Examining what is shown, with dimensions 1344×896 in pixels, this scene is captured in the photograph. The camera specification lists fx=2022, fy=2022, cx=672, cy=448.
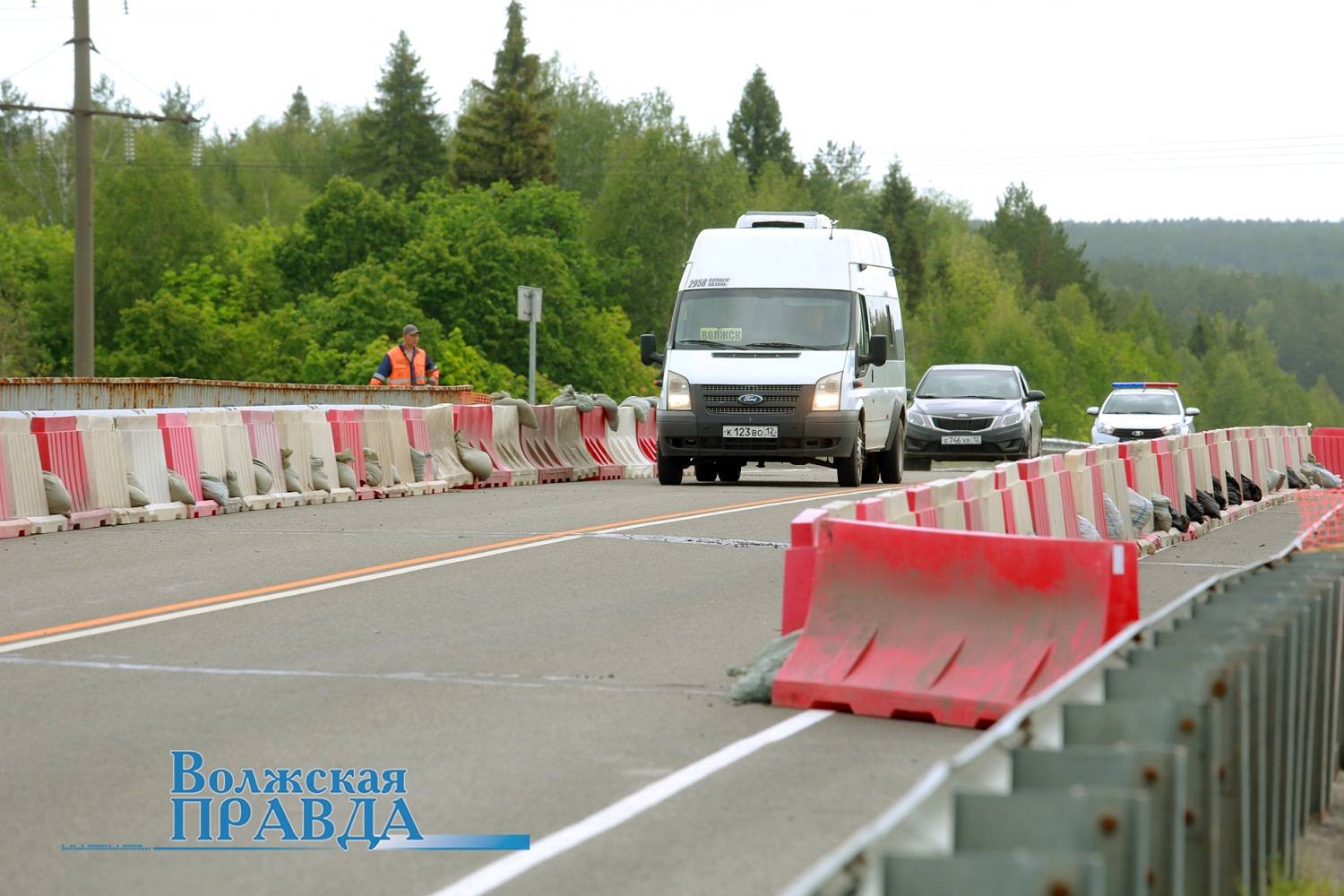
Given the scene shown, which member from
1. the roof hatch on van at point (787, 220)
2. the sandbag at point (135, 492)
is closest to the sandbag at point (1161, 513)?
the roof hatch on van at point (787, 220)

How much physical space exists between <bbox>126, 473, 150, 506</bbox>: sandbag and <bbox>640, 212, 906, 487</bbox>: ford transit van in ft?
23.4

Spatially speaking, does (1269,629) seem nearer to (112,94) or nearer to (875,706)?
(875,706)

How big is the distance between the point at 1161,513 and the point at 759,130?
4125 inches

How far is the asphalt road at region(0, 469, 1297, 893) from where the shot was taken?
Result: 5633 mm

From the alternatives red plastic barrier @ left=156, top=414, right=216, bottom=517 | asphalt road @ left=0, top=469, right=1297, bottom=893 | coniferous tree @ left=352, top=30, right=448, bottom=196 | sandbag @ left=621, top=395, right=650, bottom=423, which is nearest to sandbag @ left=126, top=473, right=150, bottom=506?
red plastic barrier @ left=156, top=414, right=216, bottom=517

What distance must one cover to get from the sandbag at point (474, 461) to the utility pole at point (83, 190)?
777 centimetres

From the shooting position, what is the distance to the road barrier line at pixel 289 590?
393 inches

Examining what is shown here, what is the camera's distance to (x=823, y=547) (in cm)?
855

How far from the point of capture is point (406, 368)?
90.4ft

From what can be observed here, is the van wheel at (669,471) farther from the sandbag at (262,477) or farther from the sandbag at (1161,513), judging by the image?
the sandbag at (1161,513)

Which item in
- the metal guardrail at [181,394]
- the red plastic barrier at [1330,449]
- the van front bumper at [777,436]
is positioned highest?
the metal guardrail at [181,394]

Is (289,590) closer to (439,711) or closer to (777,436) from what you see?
(439,711)

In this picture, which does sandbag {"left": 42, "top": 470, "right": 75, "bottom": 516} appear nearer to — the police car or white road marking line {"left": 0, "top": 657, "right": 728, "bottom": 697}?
white road marking line {"left": 0, "top": 657, "right": 728, "bottom": 697}

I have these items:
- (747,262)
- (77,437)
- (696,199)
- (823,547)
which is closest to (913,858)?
(823,547)
